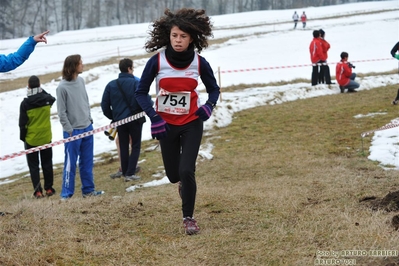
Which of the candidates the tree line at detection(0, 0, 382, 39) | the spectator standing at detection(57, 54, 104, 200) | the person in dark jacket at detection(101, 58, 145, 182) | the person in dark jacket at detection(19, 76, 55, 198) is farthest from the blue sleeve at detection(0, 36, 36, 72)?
the tree line at detection(0, 0, 382, 39)

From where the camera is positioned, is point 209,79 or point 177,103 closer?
point 177,103

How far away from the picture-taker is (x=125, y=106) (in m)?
9.21

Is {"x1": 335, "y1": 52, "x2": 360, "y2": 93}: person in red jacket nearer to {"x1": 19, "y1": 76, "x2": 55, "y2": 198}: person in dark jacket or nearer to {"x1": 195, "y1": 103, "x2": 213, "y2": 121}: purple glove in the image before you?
{"x1": 19, "y1": 76, "x2": 55, "y2": 198}: person in dark jacket

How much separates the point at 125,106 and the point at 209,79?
13.6ft

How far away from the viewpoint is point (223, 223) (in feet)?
17.9

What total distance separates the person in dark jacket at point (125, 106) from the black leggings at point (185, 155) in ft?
13.3

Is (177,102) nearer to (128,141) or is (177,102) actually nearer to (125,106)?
(125,106)

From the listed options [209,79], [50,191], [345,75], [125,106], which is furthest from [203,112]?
[345,75]

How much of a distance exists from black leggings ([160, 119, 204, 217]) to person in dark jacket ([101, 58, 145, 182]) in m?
4.04

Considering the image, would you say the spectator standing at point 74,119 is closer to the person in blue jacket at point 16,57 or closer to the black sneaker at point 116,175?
the black sneaker at point 116,175

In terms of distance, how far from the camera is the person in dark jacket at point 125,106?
30.0ft

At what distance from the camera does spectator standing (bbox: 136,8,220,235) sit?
506 cm

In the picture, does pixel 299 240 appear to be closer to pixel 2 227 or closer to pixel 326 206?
pixel 326 206

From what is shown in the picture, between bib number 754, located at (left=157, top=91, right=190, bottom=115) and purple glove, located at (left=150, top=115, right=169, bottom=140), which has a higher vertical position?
bib number 754, located at (left=157, top=91, right=190, bottom=115)
